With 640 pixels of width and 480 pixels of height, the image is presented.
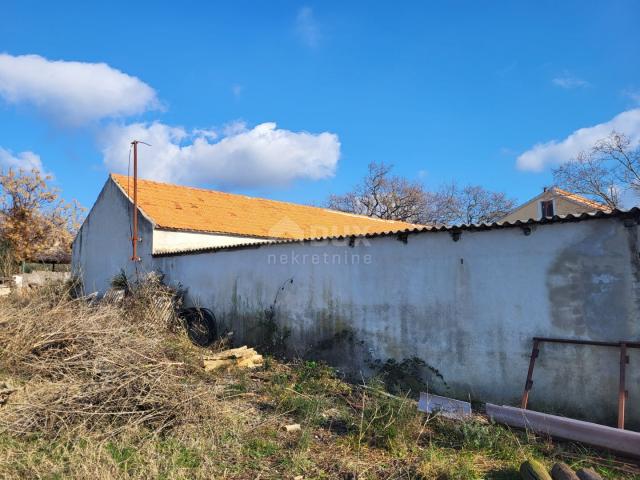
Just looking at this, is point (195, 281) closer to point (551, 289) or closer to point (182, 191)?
point (182, 191)

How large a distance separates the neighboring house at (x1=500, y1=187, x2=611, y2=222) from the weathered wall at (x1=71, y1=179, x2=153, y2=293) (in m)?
17.3

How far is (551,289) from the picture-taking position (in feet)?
18.8

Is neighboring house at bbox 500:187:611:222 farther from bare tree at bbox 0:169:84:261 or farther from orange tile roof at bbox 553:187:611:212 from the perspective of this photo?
bare tree at bbox 0:169:84:261

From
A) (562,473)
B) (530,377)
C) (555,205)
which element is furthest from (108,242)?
(555,205)

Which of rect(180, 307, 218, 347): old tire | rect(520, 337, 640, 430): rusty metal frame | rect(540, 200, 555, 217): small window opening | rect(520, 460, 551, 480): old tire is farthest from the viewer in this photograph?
rect(540, 200, 555, 217): small window opening

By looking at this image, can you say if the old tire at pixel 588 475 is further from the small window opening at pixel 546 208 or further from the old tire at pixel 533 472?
the small window opening at pixel 546 208

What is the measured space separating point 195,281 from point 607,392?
9702 mm

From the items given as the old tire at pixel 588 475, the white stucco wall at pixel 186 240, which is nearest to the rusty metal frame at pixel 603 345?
the old tire at pixel 588 475

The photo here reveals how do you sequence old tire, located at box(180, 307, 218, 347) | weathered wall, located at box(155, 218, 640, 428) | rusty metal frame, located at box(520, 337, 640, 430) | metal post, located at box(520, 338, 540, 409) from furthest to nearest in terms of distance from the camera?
1. old tire, located at box(180, 307, 218, 347)
2. metal post, located at box(520, 338, 540, 409)
3. weathered wall, located at box(155, 218, 640, 428)
4. rusty metal frame, located at box(520, 337, 640, 430)

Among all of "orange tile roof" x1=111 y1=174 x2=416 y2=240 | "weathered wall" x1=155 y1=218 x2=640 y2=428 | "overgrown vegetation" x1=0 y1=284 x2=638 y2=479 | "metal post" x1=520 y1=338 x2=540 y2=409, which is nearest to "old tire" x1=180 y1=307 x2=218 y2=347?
A: "weathered wall" x1=155 y1=218 x2=640 y2=428

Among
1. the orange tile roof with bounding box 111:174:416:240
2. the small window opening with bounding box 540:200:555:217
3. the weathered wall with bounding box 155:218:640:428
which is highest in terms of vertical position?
the small window opening with bounding box 540:200:555:217

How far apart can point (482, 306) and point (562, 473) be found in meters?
2.93

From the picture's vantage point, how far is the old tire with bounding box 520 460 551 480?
3555 millimetres

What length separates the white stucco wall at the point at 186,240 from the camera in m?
13.9
